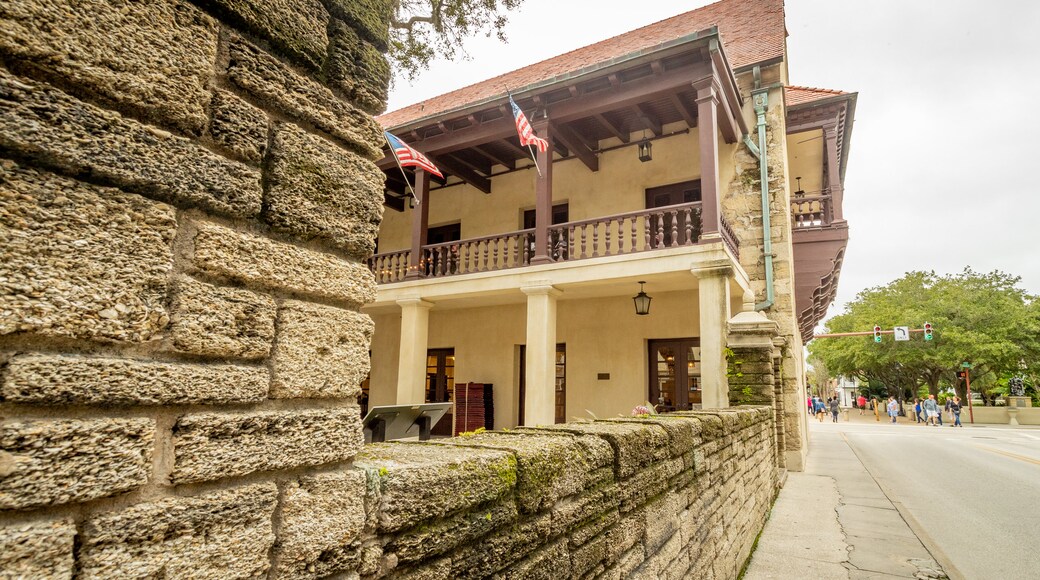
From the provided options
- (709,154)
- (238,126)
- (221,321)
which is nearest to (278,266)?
(221,321)

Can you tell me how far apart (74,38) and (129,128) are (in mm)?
145

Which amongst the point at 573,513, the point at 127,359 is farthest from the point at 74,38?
the point at 573,513

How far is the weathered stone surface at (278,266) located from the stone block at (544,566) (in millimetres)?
897

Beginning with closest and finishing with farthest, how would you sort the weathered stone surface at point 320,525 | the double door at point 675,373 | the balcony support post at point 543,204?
the weathered stone surface at point 320,525, the balcony support post at point 543,204, the double door at point 675,373

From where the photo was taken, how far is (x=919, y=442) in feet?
55.6

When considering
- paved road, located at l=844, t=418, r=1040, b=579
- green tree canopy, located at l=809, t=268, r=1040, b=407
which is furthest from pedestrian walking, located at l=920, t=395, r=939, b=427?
paved road, located at l=844, t=418, r=1040, b=579

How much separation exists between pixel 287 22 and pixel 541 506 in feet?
4.88

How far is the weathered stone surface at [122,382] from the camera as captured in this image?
0.77m

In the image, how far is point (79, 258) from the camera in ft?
2.78

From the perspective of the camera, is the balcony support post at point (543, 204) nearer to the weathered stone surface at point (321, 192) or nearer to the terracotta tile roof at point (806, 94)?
the terracotta tile roof at point (806, 94)

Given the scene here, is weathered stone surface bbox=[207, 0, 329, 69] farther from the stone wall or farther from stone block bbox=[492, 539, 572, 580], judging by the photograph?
stone block bbox=[492, 539, 572, 580]

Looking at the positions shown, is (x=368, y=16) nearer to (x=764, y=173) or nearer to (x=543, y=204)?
(x=543, y=204)

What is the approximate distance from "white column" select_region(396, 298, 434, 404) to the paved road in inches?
318

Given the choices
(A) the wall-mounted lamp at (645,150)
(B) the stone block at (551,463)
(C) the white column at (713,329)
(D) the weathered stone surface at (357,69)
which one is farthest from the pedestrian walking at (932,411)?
(D) the weathered stone surface at (357,69)
